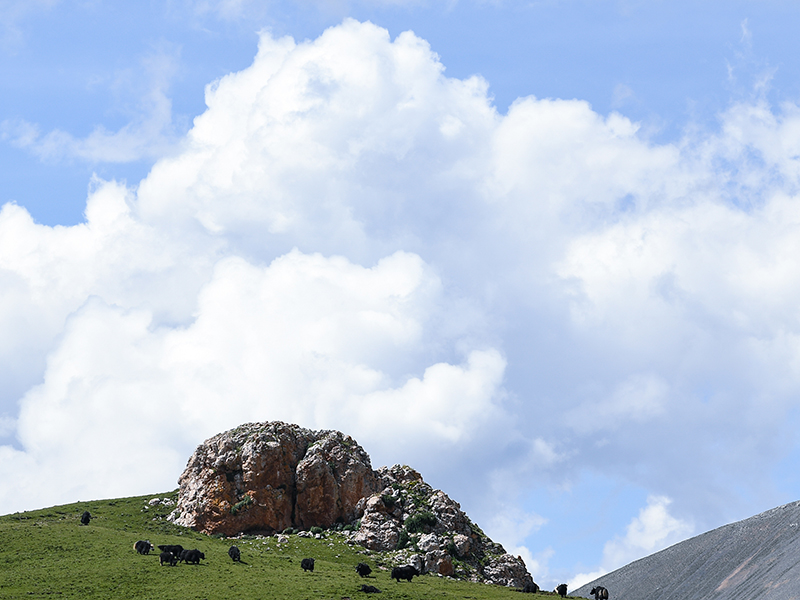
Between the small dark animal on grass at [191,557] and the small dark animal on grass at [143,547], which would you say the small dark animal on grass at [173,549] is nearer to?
the small dark animal on grass at [191,557]

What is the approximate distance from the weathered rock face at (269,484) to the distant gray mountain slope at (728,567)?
46.0 metres

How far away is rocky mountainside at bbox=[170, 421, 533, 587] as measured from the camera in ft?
391

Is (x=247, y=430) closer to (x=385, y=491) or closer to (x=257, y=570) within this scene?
(x=385, y=491)

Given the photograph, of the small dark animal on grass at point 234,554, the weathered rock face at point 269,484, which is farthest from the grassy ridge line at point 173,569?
the weathered rock face at point 269,484

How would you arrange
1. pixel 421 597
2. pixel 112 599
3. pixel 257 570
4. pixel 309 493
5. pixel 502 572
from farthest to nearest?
pixel 309 493 → pixel 502 572 → pixel 257 570 → pixel 421 597 → pixel 112 599

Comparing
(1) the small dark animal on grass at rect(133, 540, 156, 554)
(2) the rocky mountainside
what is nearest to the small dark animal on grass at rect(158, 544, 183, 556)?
(1) the small dark animal on grass at rect(133, 540, 156, 554)

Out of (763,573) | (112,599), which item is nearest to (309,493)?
(112,599)

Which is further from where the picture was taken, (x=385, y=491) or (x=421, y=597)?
(x=385, y=491)

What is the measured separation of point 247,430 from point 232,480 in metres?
10.1

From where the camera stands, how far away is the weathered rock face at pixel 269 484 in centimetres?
12488

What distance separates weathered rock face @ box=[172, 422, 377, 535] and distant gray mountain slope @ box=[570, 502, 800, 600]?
46.0 meters

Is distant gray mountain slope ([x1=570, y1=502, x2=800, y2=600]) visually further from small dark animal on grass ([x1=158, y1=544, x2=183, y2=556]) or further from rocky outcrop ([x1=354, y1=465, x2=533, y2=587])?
small dark animal on grass ([x1=158, y1=544, x2=183, y2=556])

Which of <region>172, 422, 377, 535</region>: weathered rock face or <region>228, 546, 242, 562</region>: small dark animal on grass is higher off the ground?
<region>172, 422, 377, 535</region>: weathered rock face

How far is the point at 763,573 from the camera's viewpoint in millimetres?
101750
